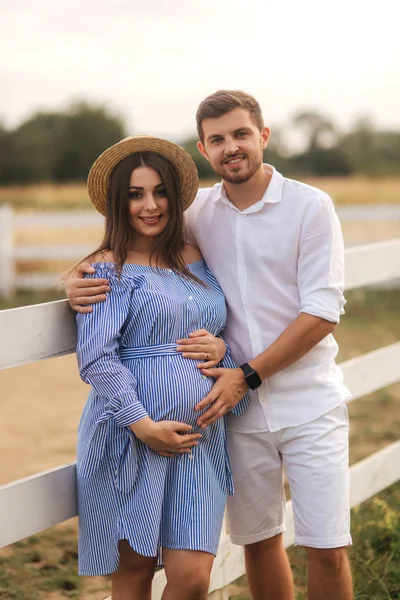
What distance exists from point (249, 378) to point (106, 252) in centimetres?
56

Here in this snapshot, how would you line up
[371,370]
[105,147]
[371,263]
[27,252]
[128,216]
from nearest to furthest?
[128,216] < [371,263] < [371,370] < [27,252] < [105,147]

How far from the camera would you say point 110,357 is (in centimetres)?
232

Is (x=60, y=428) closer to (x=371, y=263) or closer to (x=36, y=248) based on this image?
(x=371, y=263)

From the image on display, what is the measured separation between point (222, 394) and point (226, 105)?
856 millimetres

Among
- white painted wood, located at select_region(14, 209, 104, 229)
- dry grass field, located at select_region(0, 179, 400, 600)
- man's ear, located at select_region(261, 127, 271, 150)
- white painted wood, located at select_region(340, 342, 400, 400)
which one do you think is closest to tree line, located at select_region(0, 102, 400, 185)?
white painted wood, located at select_region(14, 209, 104, 229)

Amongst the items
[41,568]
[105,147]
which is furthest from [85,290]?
[105,147]

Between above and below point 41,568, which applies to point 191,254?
above

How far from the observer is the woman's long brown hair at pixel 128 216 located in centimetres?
253

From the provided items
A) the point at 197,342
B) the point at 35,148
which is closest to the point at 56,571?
the point at 197,342

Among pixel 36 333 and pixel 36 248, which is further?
pixel 36 248

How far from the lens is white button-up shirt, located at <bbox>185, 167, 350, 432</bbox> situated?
259cm

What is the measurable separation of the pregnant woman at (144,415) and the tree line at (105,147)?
20196mm

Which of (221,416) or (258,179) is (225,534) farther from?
(258,179)

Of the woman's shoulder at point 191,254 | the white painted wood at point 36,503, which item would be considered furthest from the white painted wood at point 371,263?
the white painted wood at point 36,503
